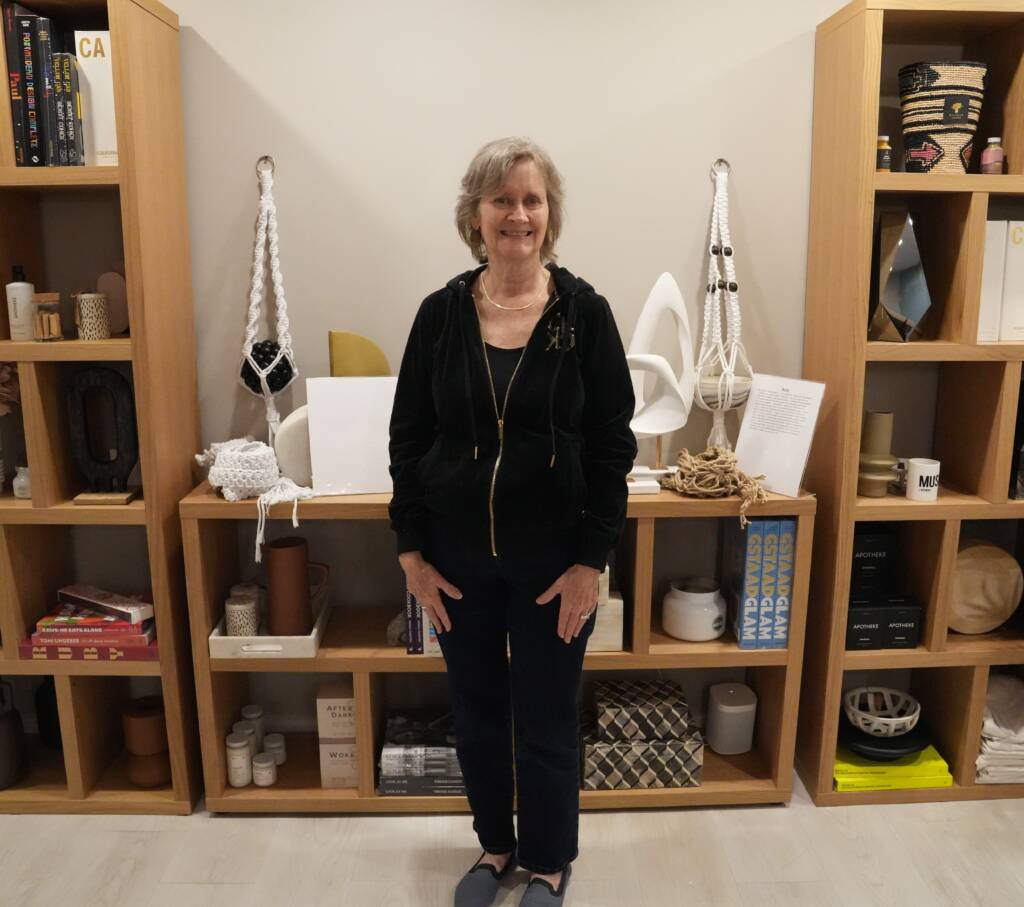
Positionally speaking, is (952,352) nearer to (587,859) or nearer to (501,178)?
(501,178)

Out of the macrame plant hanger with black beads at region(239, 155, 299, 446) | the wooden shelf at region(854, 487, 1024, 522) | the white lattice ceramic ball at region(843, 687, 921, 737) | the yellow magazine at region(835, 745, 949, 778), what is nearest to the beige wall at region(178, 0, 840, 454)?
the macrame plant hanger with black beads at region(239, 155, 299, 446)

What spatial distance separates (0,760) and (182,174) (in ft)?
4.96

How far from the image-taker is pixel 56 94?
2.04m

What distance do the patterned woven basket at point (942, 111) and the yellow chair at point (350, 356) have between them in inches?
52.9

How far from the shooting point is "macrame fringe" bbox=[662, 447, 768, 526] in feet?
7.14

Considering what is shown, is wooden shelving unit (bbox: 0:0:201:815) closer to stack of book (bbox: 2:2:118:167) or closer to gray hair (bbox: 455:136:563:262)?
stack of book (bbox: 2:2:118:167)

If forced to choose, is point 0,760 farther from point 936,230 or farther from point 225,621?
point 936,230

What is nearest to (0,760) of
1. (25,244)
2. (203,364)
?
(203,364)

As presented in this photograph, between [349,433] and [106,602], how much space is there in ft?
2.44

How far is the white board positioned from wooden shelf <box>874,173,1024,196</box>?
47.5 inches

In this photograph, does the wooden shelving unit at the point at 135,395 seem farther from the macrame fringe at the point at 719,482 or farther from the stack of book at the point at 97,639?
the macrame fringe at the point at 719,482

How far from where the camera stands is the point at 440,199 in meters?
2.34

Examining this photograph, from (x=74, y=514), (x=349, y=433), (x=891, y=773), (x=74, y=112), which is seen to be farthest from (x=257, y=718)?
(x=891, y=773)

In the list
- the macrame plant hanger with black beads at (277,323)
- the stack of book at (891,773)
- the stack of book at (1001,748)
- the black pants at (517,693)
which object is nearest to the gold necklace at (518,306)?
the black pants at (517,693)
